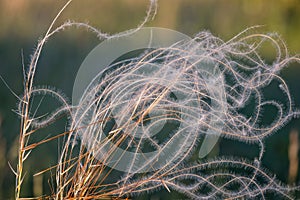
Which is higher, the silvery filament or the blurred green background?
the blurred green background

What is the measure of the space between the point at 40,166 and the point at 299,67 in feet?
4.48

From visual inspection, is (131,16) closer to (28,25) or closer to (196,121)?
(28,25)

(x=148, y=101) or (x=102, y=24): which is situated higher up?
(x=102, y=24)

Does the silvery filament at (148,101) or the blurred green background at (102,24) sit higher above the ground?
the blurred green background at (102,24)

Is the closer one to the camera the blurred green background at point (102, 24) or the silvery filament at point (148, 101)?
the silvery filament at point (148, 101)

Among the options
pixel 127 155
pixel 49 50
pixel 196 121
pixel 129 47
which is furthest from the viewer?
pixel 49 50

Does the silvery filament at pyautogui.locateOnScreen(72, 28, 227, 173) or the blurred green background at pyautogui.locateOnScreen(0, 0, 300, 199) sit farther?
the blurred green background at pyautogui.locateOnScreen(0, 0, 300, 199)

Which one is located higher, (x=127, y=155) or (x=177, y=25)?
(x=177, y=25)

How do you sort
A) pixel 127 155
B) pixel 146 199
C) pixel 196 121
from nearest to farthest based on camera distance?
1. pixel 196 121
2. pixel 127 155
3. pixel 146 199

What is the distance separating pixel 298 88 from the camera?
113 inches

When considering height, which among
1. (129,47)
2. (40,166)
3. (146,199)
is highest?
(129,47)

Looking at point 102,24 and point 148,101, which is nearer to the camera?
point 148,101

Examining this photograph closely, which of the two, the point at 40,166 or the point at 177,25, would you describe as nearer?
the point at 40,166

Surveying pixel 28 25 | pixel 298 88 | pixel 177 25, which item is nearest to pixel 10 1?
pixel 28 25
